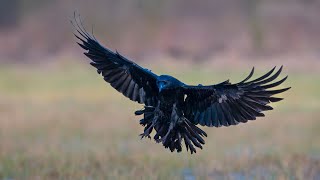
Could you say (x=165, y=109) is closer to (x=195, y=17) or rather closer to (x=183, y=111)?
(x=183, y=111)

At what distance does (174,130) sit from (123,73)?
31.8 inches

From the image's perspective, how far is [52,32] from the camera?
2486 centimetres

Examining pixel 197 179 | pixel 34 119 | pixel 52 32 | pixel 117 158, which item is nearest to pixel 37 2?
pixel 52 32

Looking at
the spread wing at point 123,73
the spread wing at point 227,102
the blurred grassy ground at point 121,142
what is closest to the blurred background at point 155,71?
the blurred grassy ground at point 121,142

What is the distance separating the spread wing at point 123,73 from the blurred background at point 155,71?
97cm

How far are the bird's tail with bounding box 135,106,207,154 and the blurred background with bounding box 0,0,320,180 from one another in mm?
1096

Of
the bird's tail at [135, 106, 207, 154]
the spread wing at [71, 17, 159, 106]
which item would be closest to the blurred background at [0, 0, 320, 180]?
the spread wing at [71, 17, 159, 106]

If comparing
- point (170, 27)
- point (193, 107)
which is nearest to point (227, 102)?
point (193, 107)

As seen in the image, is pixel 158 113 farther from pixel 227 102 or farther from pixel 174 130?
pixel 227 102

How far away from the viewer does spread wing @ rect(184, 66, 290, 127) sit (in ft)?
18.0

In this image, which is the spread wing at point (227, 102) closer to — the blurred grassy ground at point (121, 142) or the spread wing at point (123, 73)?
the spread wing at point (123, 73)

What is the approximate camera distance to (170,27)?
989 inches

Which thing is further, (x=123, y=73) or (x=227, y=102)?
(x=123, y=73)

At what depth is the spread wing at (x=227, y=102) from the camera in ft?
18.0
